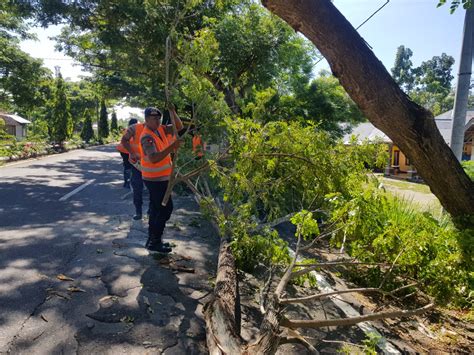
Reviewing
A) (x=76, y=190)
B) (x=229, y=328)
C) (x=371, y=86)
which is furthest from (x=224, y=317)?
(x=76, y=190)

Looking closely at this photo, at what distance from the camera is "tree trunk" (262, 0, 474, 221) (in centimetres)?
304

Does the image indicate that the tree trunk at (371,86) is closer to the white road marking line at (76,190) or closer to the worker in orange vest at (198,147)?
the worker in orange vest at (198,147)

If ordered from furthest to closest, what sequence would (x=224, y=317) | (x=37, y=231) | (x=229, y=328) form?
(x=37, y=231) < (x=224, y=317) < (x=229, y=328)

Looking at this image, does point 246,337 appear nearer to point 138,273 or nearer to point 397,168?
point 138,273

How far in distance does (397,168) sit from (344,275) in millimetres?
24493

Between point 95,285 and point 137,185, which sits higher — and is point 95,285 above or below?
below

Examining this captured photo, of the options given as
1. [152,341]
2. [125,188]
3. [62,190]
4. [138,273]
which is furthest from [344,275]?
[62,190]

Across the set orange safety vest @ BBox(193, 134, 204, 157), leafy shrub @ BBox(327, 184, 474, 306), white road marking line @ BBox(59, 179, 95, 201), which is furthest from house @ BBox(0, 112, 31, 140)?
leafy shrub @ BBox(327, 184, 474, 306)

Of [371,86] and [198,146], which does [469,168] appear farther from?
[198,146]

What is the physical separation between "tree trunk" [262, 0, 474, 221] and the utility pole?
10.2 feet

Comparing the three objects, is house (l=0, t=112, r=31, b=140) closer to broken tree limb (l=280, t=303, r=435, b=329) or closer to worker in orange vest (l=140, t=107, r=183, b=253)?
worker in orange vest (l=140, t=107, r=183, b=253)

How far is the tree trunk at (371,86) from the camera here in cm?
304

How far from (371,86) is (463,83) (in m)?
3.55

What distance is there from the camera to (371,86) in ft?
10.0
